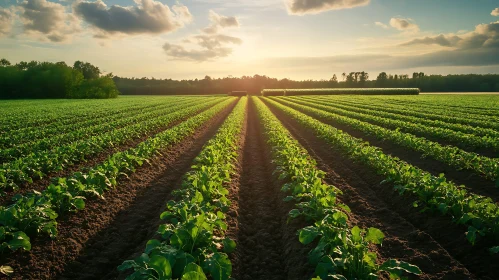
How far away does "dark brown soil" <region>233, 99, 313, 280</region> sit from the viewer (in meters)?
4.81

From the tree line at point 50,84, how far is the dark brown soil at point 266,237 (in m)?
80.9

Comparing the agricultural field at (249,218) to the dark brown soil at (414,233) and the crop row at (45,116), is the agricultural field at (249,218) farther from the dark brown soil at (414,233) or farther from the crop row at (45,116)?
the crop row at (45,116)

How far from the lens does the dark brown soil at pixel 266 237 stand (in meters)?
4.81

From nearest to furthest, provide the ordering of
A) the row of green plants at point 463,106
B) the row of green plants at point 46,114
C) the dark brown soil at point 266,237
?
the dark brown soil at point 266,237
the row of green plants at point 46,114
the row of green plants at point 463,106

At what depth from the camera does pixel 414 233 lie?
5.63 metres

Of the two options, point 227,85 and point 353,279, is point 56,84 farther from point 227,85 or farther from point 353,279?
point 353,279

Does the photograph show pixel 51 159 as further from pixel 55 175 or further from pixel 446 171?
pixel 446 171

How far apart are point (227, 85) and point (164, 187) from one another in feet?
417

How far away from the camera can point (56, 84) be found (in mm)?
77500

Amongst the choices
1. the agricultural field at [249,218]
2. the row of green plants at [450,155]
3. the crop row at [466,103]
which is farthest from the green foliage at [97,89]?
the row of green plants at [450,155]

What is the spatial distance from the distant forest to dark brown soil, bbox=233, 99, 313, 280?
4572 inches

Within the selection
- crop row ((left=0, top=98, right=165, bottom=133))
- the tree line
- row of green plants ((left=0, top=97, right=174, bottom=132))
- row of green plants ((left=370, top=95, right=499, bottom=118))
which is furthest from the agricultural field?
the tree line

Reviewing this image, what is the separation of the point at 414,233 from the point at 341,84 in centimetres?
13242

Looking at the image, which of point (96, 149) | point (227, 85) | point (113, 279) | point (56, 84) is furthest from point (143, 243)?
point (227, 85)
